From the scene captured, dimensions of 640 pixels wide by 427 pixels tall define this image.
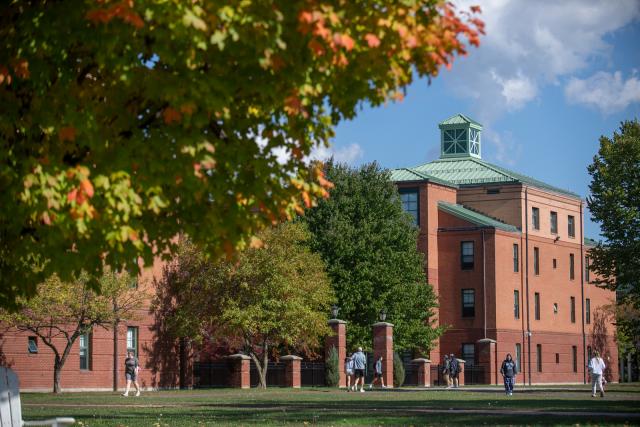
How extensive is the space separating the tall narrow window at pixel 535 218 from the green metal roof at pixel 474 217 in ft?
7.73

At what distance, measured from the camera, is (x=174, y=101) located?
898 centimetres

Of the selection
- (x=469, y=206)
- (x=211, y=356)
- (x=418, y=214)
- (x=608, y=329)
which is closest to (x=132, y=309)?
(x=211, y=356)

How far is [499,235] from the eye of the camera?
77.0 metres

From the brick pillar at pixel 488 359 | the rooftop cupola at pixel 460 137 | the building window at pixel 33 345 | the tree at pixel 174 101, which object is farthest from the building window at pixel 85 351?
the rooftop cupola at pixel 460 137

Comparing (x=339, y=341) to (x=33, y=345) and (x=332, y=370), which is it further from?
(x=33, y=345)

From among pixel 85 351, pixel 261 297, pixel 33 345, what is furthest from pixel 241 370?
pixel 33 345

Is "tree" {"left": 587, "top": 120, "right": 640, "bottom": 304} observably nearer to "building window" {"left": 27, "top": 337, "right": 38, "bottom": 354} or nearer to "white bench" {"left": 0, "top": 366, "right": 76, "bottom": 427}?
"building window" {"left": 27, "top": 337, "right": 38, "bottom": 354}

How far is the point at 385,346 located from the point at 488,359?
15.1 metres

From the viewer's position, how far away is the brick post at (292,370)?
54969 mm

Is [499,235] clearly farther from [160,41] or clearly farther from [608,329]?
[160,41]

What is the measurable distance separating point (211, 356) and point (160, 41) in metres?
51.9

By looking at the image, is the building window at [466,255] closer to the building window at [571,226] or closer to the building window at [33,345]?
the building window at [571,226]

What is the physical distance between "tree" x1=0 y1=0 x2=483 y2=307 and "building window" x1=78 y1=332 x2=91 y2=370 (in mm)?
42624

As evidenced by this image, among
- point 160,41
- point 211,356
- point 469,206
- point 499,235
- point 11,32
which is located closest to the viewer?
point 160,41
